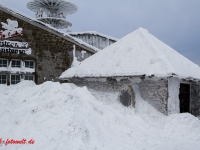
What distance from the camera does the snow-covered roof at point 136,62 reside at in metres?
9.14

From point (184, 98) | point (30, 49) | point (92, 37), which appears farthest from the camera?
point (92, 37)

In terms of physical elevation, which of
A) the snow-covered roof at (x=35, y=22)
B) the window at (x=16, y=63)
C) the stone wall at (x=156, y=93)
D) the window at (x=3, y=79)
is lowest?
the stone wall at (x=156, y=93)

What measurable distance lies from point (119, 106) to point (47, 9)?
777 inches

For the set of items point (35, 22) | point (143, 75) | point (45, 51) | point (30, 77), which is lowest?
point (30, 77)

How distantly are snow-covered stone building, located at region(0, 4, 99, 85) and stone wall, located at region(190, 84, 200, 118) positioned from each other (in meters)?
6.99

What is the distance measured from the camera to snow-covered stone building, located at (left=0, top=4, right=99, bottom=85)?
12312mm

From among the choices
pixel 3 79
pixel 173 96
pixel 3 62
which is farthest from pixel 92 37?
pixel 173 96

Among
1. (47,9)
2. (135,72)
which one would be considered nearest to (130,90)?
(135,72)

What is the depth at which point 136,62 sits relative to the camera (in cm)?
995

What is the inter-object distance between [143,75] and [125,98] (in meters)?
1.34

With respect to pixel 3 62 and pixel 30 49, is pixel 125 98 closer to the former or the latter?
pixel 30 49

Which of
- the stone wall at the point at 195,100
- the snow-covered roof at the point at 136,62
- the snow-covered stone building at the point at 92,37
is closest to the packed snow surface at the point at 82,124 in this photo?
the snow-covered roof at the point at 136,62

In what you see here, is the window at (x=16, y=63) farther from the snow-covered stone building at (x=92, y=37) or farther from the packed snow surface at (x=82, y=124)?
the snow-covered stone building at (x=92, y=37)

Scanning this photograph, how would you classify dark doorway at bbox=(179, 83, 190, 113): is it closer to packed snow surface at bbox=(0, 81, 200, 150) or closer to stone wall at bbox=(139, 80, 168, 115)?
stone wall at bbox=(139, 80, 168, 115)
